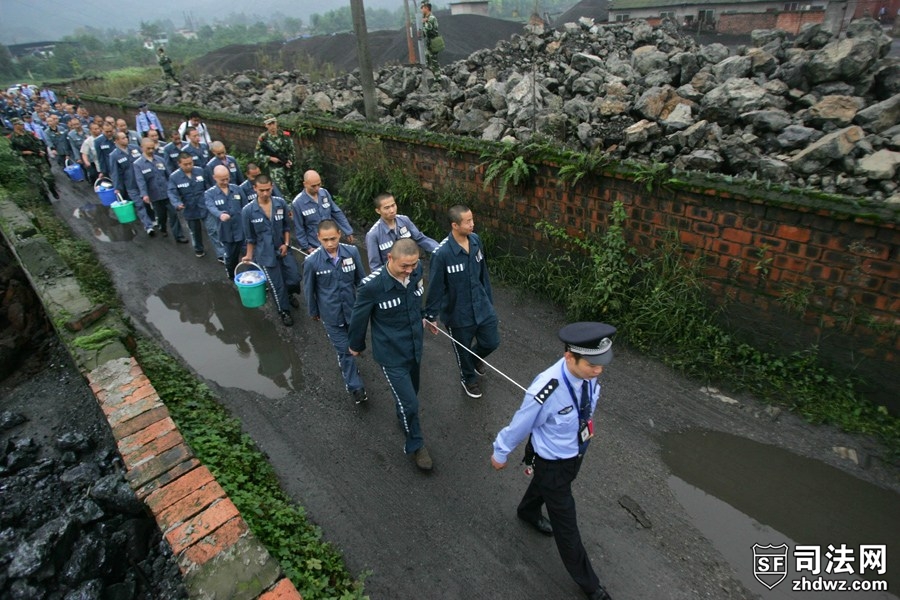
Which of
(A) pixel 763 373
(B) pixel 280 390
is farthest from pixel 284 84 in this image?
(A) pixel 763 373

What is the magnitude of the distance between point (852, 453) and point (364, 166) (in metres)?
7.64

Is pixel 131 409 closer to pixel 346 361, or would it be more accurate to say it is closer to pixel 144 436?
pixel 144 436

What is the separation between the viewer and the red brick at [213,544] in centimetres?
262

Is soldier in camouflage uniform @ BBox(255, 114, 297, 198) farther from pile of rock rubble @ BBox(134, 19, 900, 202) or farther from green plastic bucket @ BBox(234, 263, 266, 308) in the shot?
green plastic bucket @ BBox(234, 263, 266, 308)

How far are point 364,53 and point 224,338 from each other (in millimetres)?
6299

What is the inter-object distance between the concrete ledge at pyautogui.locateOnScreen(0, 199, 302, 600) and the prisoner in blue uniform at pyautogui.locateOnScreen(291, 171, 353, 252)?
88.4 inches

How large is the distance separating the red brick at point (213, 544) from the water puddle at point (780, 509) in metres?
3.06

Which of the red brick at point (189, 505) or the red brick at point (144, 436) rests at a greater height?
the red brick at point (144, 436)

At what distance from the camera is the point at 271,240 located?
6176 mm

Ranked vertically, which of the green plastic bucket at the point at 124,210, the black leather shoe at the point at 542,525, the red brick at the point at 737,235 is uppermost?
the red brick at the point at 737,235

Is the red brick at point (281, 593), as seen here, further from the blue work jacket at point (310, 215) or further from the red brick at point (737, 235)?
the red brick at point (737, 235)

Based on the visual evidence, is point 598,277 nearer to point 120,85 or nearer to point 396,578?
point 396,578

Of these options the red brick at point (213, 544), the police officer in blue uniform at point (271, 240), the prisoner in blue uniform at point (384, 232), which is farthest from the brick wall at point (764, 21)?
the red brick at point (213, 544)

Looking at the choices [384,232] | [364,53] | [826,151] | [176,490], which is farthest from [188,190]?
[826,151]
